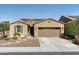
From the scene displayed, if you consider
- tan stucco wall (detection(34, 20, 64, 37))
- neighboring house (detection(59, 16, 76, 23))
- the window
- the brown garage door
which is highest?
neighboring house (detection(59, 16, 76, 23))

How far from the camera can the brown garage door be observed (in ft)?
42.5

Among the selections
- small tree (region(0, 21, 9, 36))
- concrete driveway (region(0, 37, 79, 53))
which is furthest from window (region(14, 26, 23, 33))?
concrete driveway (region(0, 37, 79, 53))

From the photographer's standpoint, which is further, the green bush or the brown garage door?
the brown garage door

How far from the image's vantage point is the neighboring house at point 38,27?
12.7 m

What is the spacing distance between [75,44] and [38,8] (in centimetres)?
202

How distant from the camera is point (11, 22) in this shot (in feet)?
41.3

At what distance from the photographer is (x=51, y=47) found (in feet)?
41.7

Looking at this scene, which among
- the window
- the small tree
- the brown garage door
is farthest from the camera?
the brown garage door

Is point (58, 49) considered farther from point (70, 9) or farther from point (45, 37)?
point (70, 9)

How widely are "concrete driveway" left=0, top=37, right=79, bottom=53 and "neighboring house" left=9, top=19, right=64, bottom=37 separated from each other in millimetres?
253

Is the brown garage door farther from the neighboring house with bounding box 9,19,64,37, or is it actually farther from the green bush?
the green bush

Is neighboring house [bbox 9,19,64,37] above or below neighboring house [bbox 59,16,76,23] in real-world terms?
below

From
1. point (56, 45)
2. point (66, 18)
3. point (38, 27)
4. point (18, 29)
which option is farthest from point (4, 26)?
point (66, 18)
